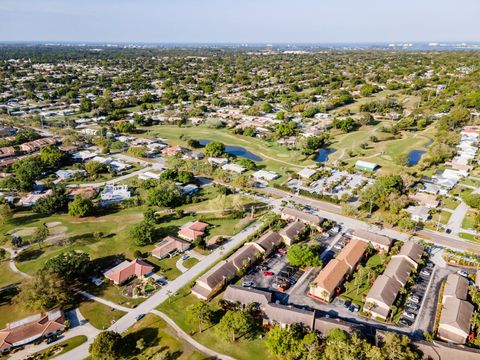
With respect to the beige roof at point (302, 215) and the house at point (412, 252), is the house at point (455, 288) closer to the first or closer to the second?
the house at point (412, 252)

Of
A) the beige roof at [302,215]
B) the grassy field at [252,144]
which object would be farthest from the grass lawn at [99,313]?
the grassy field at [252,144]

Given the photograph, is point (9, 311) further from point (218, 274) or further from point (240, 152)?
point (240, 152)

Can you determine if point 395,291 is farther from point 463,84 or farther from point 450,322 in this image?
point 463,84

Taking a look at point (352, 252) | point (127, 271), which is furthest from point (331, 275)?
point (127, 271)

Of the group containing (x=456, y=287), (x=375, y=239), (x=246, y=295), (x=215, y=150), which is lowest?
(x=246, y=295)

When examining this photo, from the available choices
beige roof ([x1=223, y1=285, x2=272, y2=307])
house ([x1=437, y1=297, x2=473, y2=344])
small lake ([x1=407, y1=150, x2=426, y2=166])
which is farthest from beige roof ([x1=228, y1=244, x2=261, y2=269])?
small lake ([x1=407, y1=150, x2=426, y2=166])

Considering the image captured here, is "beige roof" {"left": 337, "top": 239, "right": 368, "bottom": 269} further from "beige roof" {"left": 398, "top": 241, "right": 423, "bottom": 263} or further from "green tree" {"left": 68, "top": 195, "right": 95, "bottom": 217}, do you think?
"green tree" {"left": 68, "top": 195, "right": 95, "bottom": 217}
